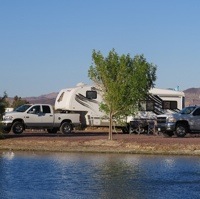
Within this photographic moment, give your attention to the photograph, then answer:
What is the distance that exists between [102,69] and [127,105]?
2.51 m

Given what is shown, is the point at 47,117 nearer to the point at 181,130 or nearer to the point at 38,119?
the point at 38,119

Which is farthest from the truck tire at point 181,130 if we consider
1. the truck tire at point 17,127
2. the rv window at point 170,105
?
the truck tire at point 17,127

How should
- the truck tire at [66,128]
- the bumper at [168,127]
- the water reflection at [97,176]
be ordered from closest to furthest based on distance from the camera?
the water reflection at [97,176] < the bumper at [168,127] < the truck tire at [66,128]

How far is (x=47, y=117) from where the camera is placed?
3628 centimetres

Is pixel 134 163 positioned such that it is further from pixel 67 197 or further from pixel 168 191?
pixel 67 197

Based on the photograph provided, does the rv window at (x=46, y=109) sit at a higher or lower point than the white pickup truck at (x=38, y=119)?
higher

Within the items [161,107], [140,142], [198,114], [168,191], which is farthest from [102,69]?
[168,191]

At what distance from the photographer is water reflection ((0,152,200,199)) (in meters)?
14.3

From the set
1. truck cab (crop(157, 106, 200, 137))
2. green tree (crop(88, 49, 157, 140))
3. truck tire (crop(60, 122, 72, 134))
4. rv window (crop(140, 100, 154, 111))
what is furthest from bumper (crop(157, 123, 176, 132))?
truck tire (crop(60, 122, 72, 134))

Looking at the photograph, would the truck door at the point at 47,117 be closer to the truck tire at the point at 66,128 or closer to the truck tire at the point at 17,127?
the truck tire at the point at 66,128

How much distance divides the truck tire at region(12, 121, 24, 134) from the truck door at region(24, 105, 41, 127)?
0.41 m

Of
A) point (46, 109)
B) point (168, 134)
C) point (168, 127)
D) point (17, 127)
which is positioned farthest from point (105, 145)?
point (46, 109)

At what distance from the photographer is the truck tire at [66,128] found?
122 ft

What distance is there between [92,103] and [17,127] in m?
5.85
